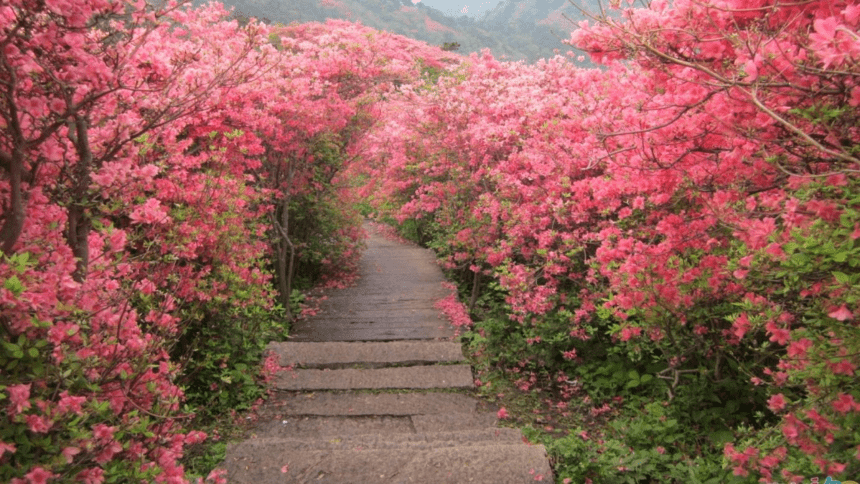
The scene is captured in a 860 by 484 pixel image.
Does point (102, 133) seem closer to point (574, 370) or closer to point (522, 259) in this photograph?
point (574, 370)

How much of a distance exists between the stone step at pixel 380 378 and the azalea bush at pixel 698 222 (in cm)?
73

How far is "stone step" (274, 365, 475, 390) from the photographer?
241 inches

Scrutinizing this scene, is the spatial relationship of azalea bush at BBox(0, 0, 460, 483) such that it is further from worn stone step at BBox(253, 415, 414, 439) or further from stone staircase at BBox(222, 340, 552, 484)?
worn stone step at BBox(253, 415, 414, 439)

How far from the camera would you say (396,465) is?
357 centimetres

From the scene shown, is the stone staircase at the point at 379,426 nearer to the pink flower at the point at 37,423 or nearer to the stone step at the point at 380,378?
the stone step at the point at 380,378

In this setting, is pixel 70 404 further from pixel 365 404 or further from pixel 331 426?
pixel 365 404

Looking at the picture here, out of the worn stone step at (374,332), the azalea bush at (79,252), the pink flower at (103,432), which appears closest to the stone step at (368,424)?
the azalea bush at (79,252)

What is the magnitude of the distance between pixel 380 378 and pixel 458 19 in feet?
129

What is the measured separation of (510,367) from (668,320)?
270 cm

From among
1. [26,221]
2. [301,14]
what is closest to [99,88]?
[26,221]

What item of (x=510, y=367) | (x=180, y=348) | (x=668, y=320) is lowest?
(x=510, y=367)

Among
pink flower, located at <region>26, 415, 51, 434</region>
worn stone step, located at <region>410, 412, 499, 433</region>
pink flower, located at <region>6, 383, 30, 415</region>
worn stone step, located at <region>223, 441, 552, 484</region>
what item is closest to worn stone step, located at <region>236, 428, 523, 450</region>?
worn stone step, located at <region>223, 441, 552, 484</region>

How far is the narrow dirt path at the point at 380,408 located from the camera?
354cm

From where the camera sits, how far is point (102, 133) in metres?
2.55
